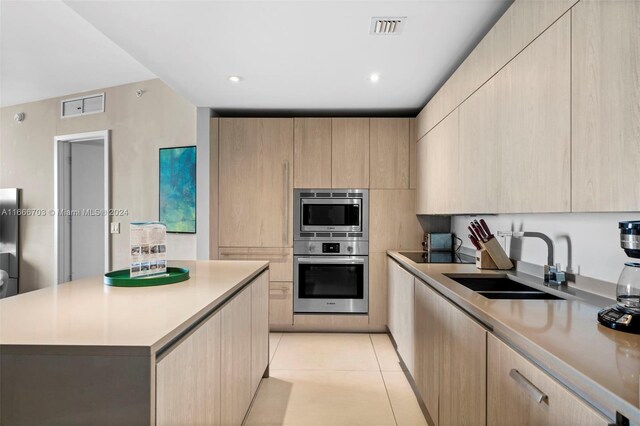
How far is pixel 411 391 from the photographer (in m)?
2.63

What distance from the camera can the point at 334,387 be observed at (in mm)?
2678

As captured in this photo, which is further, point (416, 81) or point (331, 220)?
point (331, 220)

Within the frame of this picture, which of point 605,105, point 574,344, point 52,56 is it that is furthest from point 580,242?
point 52,56

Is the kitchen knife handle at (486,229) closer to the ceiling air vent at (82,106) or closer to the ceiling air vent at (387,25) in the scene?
the ceiling air vent at (387,25)

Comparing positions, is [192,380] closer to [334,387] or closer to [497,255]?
[334,387]

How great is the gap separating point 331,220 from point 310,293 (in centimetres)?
79

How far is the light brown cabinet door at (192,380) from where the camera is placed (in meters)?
1.04

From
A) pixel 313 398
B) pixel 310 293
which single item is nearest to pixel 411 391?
pixel 313 398

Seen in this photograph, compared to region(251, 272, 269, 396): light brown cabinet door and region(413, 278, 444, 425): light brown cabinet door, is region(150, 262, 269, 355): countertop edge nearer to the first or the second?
region(251, 272, 269, 396): light brown cabinet door

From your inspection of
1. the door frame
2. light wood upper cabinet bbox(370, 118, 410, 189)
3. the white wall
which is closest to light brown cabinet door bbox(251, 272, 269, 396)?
the white wall

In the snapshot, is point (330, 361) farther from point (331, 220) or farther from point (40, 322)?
point (40, 322)

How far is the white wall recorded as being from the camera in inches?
63.1

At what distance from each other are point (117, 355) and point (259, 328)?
1579 mm

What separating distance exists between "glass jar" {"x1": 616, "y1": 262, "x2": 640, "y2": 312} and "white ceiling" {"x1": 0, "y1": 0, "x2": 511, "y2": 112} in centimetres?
152
